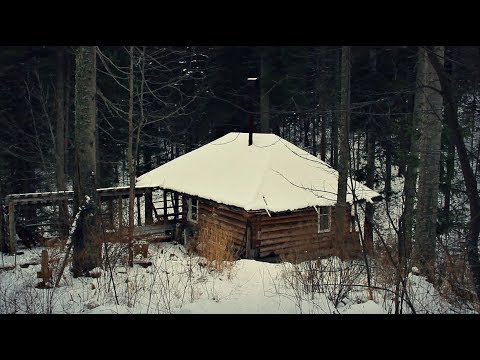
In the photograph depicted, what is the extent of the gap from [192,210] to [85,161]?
10.1 meters

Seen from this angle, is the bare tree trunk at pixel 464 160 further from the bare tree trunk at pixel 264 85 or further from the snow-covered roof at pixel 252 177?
the bare tree trunk at pixel 264 85

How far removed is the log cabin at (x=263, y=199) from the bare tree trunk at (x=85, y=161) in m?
6.07

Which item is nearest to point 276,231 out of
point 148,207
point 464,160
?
point 148,207

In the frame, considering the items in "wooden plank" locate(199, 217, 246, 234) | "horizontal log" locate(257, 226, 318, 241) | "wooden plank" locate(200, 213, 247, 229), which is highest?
"wooden plank" locate(200, 213, 247, 229)

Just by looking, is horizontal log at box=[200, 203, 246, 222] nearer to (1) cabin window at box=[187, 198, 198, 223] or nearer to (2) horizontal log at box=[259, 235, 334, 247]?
(1) cabin window at box=[187, 198, 198, 223]

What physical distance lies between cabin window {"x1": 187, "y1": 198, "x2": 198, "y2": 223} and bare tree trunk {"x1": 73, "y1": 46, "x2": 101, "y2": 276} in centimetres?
957

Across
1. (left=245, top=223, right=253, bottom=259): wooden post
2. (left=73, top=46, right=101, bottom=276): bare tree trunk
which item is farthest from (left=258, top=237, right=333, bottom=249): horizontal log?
(left=73, top=46, right=101, bottom=276): bare tree trunk

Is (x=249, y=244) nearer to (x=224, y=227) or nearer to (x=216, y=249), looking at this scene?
(x=224, y=227)

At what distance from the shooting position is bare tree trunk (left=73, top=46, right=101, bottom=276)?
8.95m

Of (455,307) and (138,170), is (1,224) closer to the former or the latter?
(455,307)

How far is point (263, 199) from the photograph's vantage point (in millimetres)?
14773

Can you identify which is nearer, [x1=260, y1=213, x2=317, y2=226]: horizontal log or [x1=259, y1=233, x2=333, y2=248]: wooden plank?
[x1=260, y1=213, x2=317, y2=226]: horizontal log

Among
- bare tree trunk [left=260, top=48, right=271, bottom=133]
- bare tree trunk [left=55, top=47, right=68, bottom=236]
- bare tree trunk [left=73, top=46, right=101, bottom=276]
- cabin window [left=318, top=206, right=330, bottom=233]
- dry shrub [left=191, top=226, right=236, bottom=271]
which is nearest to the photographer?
bare tree trunk [left=73, top=46, right=101, bottom=276]
